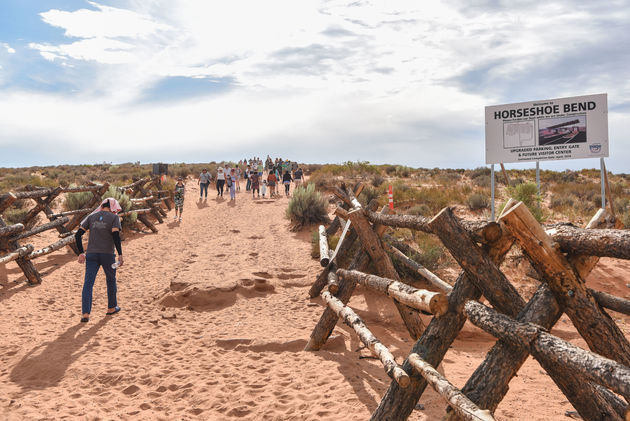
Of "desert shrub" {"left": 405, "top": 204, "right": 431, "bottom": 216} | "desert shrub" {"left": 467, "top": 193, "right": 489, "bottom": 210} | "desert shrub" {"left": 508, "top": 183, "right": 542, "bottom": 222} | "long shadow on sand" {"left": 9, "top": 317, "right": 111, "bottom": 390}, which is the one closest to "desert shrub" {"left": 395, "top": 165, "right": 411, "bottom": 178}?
"desert shrub" {"left": 467, "top": 193, "right": 489, "bottom": 210}

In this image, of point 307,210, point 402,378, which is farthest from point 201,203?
point 402,378

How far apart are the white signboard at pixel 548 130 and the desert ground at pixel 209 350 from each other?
298 centimetres

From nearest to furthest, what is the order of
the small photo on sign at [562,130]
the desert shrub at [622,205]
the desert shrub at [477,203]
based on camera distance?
the small photo on sign at [562,130] → the desert shrub at [622,205] → the desert shrub at [477,203]

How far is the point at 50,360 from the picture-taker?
5750 mm

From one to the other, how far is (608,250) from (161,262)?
10733 millimetres

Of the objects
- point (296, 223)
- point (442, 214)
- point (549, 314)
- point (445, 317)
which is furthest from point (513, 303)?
point (296, 223)

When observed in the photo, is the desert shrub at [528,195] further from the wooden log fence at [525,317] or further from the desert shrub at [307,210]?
the wooden log fence at [525,317]

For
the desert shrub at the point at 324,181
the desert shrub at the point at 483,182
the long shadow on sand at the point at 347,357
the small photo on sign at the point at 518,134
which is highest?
the small photo on sign at the point at 518,134

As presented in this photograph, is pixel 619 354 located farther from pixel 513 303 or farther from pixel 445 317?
pixel 445 317

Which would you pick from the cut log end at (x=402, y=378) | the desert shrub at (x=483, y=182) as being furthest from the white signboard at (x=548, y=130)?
the desert shrub at (x=483, y=182)

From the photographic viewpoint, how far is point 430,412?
14.1 ft

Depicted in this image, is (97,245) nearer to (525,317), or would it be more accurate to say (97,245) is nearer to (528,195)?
(525,317)

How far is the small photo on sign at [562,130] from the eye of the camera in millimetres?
11172

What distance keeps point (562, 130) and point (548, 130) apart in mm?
320
